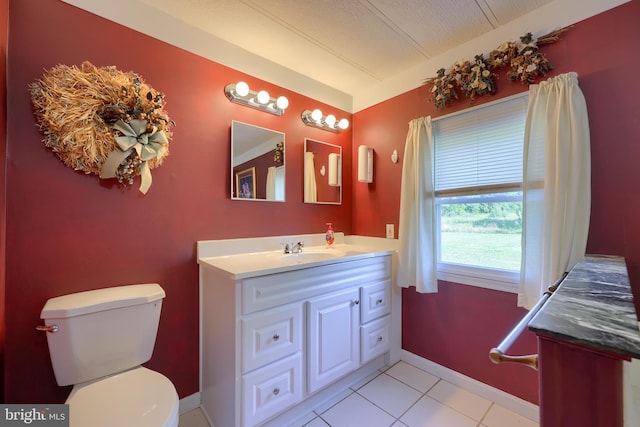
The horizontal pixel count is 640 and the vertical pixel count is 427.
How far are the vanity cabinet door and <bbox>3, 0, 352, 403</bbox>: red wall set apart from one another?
2.39 ft

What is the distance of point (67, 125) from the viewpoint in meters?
1.21

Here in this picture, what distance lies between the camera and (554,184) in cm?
141

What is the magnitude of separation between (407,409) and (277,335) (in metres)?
0.98

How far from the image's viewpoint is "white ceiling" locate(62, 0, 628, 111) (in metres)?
1.48

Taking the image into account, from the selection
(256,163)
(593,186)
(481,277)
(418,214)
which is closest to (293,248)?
(256,163)

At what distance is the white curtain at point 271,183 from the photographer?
2000 millimetres

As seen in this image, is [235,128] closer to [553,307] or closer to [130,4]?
[130,4]

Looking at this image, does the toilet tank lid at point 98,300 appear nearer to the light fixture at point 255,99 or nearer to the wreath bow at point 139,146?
the wreath bow at point 139,146

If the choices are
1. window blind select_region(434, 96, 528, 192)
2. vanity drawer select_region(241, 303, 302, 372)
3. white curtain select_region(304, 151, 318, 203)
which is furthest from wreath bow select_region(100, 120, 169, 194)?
window blind select_region(434, 96, 528, 192)

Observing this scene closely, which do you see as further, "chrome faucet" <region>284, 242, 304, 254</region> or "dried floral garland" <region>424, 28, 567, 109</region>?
"chrome faucet" <region>284, 242, 304, 254</region>

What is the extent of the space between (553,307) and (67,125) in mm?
1892

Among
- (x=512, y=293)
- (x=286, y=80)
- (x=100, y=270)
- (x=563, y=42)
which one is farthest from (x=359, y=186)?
(x=100, y=270)

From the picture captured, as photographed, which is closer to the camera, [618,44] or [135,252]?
[618,44]

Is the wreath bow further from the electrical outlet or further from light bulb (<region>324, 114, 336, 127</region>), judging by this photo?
the electrical outlet
